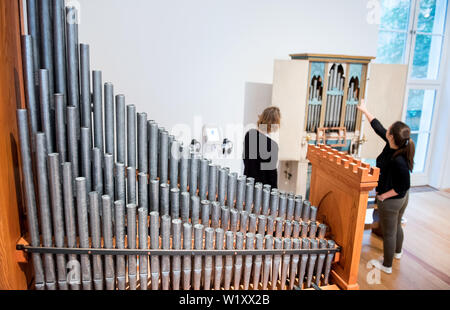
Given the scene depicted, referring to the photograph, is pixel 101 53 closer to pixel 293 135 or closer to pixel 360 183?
pixel 293 135

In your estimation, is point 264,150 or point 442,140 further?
point 442,140

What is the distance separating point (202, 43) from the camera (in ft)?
12.1

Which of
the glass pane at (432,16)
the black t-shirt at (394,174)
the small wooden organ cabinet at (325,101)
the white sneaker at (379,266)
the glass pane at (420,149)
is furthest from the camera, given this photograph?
the glass pane at (420,149)

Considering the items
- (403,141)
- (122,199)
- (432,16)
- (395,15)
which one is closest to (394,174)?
(403,141)

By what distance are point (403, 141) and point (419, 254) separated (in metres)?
1.33

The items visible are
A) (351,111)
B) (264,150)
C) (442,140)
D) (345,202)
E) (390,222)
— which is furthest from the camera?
(442,140)

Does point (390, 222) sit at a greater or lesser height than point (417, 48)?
lesser

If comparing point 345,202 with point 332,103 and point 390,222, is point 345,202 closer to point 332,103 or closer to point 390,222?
point 390,222

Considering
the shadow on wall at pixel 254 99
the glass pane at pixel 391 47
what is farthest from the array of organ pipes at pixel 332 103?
the glass pane at pixel 391 47

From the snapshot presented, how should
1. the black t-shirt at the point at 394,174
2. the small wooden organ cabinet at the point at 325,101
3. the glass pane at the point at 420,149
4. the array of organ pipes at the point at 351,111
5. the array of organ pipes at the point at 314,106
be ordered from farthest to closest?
1. the glass pane at the point at 420,149
2. the array of organ pipes at the point at 351,111
3. the array of organ pipes at the point at 314,106
4. the small wooden organ cabinet at the point at 325,101
5. the black t-shirt at the point at 394,174

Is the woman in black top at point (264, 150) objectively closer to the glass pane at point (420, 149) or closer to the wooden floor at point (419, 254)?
the wooden floor at point (419, 254)

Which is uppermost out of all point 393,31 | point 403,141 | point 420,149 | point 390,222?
point 393,31

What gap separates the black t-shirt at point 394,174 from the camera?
2.62 metres
